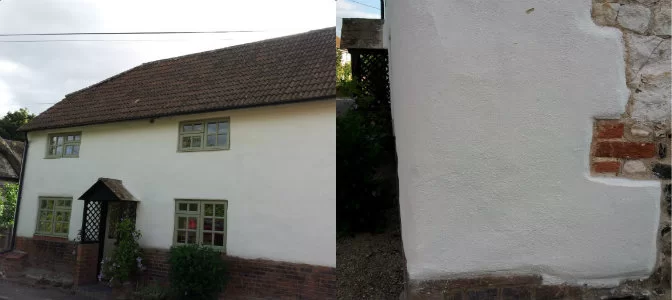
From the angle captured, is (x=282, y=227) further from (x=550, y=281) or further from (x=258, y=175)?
(x=550, y=281)

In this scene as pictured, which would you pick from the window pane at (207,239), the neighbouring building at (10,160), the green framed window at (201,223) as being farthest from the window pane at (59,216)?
the window pane at (207,239)

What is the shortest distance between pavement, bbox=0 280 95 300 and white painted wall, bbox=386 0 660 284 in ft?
7.23

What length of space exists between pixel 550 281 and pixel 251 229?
52.0 inches

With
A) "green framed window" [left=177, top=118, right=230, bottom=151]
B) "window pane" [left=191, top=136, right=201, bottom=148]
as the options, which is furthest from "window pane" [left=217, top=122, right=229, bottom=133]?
"window pane" [left=191, top=136, right=201, bottom=148]

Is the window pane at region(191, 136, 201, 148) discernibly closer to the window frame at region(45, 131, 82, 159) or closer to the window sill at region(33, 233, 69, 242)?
the window frame at region(45, 131, 82, 159)

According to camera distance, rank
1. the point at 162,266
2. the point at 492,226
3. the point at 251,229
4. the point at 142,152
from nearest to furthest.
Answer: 1. the point at 492,226
2. the point at 251,229
3. the point at 162,266
4. the point at 142,152

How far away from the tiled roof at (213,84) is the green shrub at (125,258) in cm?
71

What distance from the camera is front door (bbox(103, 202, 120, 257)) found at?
2.08m

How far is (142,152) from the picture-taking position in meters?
2.22

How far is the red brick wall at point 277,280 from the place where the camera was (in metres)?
1.83

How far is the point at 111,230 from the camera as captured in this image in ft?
7.17

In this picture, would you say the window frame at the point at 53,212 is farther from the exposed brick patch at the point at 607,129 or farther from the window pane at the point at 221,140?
the exposed brick patch at the point at 607,129

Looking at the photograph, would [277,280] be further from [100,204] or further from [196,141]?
[100,204]

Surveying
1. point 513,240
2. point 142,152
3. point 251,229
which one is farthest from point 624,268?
point 142,152
